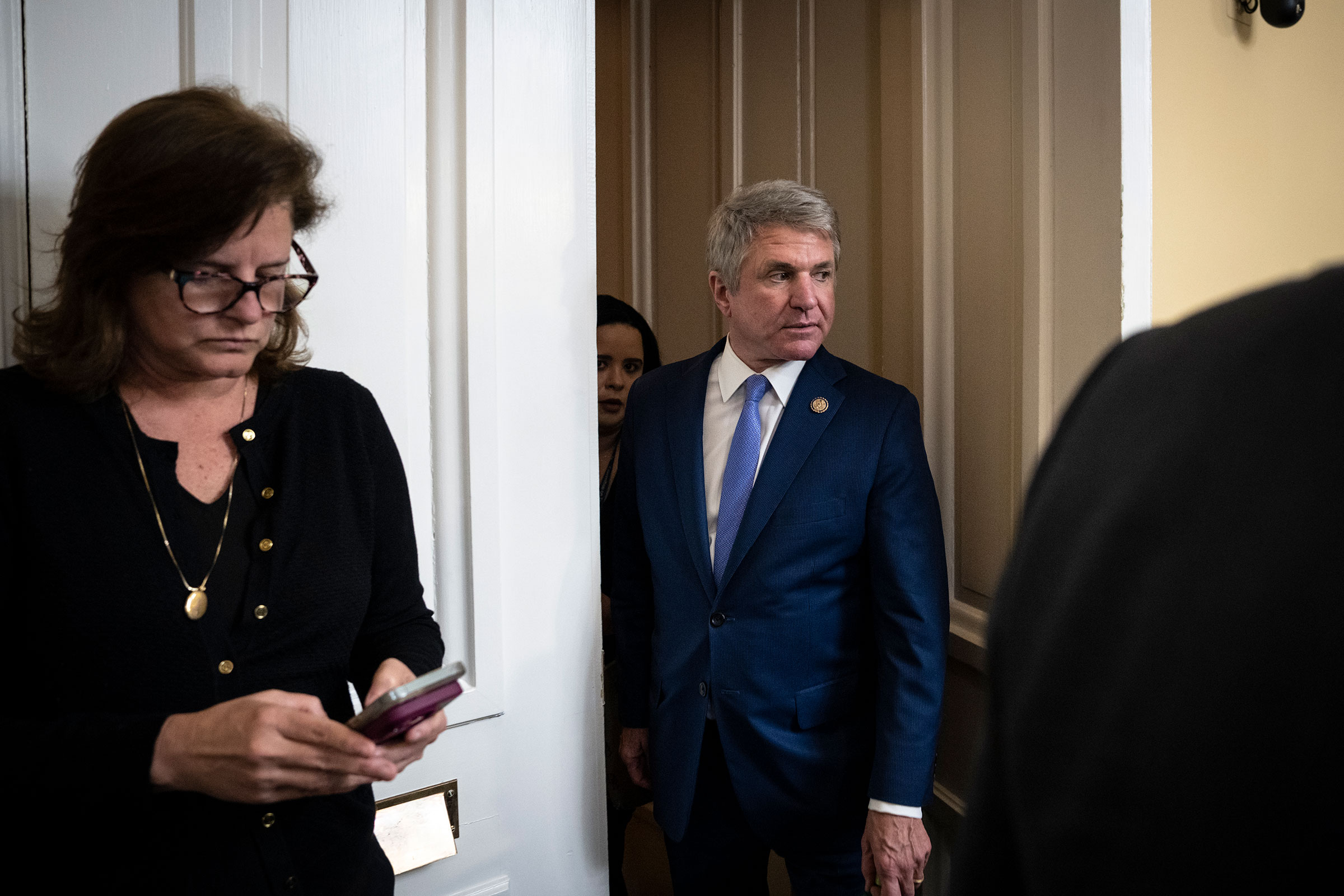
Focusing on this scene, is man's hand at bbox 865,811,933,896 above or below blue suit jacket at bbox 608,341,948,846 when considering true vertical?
below

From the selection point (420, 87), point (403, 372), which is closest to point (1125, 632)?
point (403, 372)

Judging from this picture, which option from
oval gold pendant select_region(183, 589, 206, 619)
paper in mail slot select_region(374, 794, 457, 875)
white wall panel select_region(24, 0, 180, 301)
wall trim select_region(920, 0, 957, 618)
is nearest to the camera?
oval gold pendant select_region(183, 589, 206, 619)

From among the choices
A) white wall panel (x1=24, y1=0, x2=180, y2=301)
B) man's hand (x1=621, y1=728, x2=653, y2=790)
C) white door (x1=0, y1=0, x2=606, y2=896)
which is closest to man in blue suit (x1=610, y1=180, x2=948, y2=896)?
man's hand (x1=621, y1=728, x2=653, y2=790)

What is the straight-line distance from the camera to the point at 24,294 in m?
1.10

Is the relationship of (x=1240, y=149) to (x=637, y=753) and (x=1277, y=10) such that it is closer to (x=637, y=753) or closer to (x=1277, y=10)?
(x=1277, y=10)

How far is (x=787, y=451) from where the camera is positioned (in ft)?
5.80

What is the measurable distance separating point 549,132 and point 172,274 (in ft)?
2.36

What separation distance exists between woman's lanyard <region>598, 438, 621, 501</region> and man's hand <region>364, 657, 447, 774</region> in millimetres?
1206

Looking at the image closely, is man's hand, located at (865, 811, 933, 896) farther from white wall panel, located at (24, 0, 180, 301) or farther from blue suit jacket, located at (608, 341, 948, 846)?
white wall panel, located at (24, 0, 180, 301)

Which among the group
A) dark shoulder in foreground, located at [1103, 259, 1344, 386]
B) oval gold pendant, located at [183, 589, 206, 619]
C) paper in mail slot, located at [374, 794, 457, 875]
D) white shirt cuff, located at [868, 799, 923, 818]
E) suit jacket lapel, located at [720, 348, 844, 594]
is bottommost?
white shirt cuff, located at [868, 799, 923, 818]

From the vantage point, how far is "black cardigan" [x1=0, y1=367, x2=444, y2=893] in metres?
0.87

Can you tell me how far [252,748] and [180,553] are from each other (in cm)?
26

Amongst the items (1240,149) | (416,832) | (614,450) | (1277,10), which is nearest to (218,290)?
(416,832)

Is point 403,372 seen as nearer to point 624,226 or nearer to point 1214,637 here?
point 1214,637
